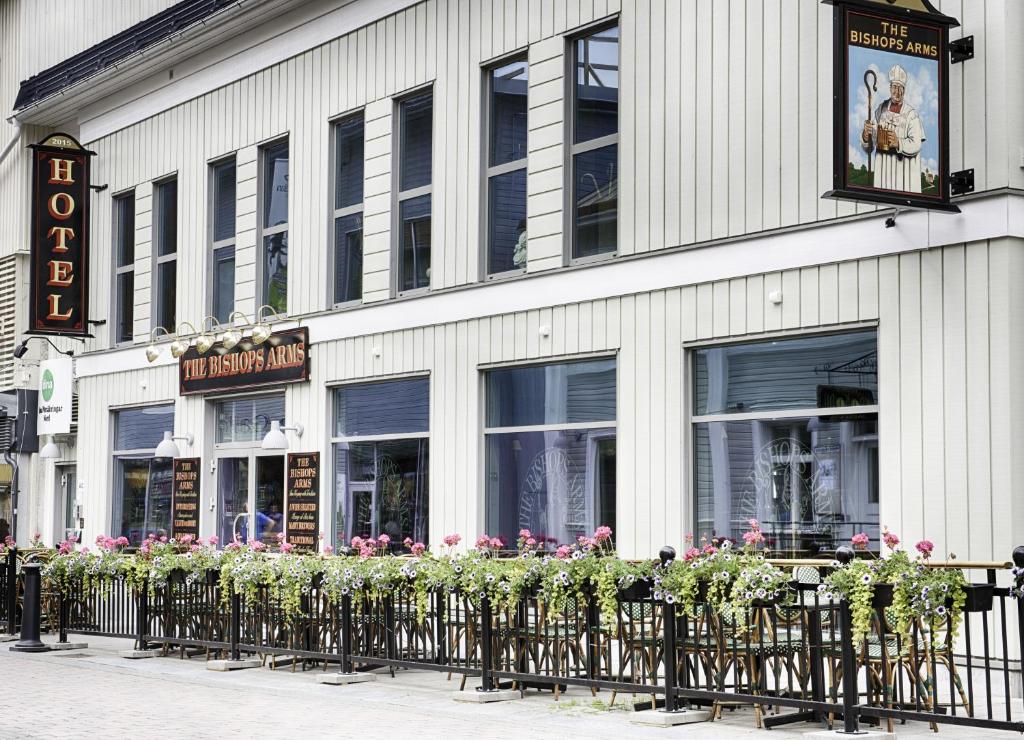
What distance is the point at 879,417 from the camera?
13102 mm

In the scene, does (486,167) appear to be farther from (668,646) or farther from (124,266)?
(124,266)

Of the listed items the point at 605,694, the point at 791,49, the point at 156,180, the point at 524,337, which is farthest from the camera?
the point at 156,180

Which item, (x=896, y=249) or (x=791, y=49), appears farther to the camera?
(x=791, y=49)

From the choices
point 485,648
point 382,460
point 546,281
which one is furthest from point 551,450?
point 485,648

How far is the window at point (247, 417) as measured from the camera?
21.6 m

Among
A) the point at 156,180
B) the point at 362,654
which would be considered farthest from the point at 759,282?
the point at 156,180

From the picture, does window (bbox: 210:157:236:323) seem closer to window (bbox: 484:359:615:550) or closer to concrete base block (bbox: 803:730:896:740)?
window (bbox: 484:359:615:550)

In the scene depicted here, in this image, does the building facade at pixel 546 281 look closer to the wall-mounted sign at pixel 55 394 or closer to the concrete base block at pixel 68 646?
Result: the wall-mounted sign at pixel 55 394

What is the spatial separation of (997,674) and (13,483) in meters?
21.4

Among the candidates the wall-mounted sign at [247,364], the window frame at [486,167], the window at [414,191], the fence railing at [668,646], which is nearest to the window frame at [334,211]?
the wall-mounted sign at [247,364]

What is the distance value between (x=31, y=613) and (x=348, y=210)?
6.86m

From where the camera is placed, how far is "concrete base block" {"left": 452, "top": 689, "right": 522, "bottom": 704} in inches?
460

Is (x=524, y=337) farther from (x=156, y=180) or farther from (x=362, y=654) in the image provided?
(x=156, y=180)

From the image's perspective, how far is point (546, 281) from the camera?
55.2 feet
